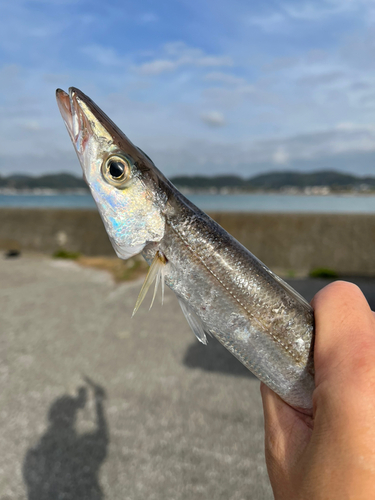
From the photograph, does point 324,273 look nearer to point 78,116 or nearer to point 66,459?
point 66,459

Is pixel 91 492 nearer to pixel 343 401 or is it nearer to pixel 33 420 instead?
pixel 33 420

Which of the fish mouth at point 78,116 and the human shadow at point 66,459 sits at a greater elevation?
the fish mouth at point 78,116

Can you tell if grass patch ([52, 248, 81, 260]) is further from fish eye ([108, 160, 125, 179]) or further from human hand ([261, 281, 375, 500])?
human hand ([261, 281, 375, 500])

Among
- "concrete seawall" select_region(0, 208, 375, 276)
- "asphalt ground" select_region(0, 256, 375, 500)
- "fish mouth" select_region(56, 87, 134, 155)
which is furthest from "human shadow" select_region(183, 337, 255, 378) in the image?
"concrete seawall" select_region(0, 208, 375, 276)

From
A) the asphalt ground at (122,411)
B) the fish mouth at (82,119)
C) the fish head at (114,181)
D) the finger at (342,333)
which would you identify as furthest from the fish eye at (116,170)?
the asphalt ground at (122,411)

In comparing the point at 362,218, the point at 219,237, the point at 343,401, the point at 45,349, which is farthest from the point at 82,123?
the point at 362,218

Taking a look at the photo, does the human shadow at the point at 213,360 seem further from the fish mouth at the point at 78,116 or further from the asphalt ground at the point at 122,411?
the fish mouth at the point at 78,116
